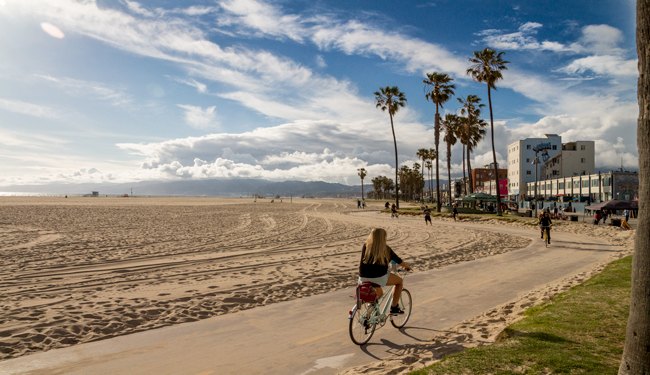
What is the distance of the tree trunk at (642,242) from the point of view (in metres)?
3.72

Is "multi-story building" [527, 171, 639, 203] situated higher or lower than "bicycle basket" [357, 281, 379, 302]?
higher

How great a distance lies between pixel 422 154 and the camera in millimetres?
107812

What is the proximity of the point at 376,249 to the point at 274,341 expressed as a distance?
2435mm

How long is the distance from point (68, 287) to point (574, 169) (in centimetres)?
11194

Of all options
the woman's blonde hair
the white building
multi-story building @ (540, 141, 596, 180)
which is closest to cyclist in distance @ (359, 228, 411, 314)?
the woman's blonde hair

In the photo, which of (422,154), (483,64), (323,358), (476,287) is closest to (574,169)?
(422,154)

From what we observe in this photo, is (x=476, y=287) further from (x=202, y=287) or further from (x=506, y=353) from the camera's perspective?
(x=202, y=287)

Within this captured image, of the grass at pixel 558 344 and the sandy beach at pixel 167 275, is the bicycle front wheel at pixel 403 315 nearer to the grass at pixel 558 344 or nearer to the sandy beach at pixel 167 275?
the sandy beach at pixel 167 275

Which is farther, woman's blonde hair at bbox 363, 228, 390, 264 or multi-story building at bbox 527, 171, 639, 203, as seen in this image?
multi-story building at bbox 527, 171, 639, 203

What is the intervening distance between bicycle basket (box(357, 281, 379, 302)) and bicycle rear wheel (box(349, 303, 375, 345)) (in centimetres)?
20

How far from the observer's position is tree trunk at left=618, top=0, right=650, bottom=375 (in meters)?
3.72

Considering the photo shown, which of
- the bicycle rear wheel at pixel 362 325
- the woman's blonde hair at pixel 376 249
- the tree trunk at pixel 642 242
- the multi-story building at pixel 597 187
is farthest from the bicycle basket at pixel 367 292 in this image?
the multi-story building at pixel 597 187

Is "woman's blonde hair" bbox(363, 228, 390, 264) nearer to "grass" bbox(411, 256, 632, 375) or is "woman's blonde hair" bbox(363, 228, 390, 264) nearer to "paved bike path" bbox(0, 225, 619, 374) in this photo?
"paved bike path" bbox(0, 225, 619, 374)

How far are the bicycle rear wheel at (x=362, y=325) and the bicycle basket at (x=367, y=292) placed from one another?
203 mm
